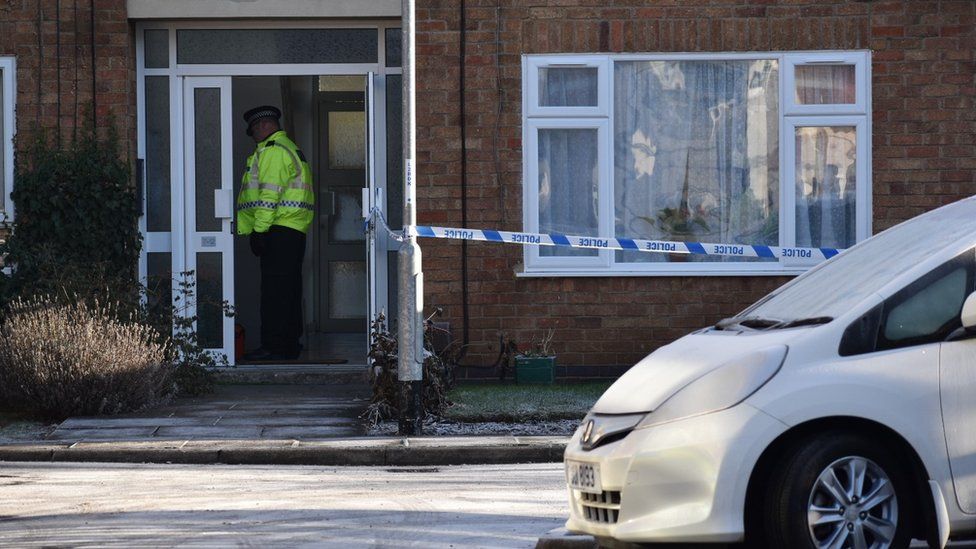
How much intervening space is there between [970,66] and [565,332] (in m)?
4.31

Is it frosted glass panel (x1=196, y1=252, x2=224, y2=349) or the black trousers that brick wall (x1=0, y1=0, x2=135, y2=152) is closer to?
frosted glass panel (x1=196, y1=252, x2=224, y2=349)

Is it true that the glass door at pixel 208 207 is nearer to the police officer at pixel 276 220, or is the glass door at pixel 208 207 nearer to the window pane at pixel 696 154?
the police officer at pixel 276 220

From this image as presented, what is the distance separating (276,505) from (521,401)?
4090mm

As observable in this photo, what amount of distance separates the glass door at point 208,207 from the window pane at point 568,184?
2.94 m

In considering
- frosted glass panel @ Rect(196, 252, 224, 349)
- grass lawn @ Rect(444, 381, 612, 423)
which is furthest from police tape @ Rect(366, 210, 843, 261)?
frosted glass panel @ Rect(196, 252, 224, 349)

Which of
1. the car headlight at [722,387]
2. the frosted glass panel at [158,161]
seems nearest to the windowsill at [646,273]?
the frosted glass panel at [158,161]

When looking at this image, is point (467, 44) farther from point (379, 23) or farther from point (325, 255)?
point (325, 255)

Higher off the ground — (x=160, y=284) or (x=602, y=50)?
(x=602, y=50)

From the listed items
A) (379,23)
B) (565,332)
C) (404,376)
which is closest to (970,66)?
(565,332)

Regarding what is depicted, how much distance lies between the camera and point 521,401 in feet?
38.5

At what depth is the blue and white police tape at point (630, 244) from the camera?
12736 millimetres

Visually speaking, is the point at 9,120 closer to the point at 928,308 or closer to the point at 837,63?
the point at 837,63

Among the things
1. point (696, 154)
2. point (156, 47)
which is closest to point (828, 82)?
point (696, 154)

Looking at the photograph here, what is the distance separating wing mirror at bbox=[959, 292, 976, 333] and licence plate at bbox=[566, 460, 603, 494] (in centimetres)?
151
